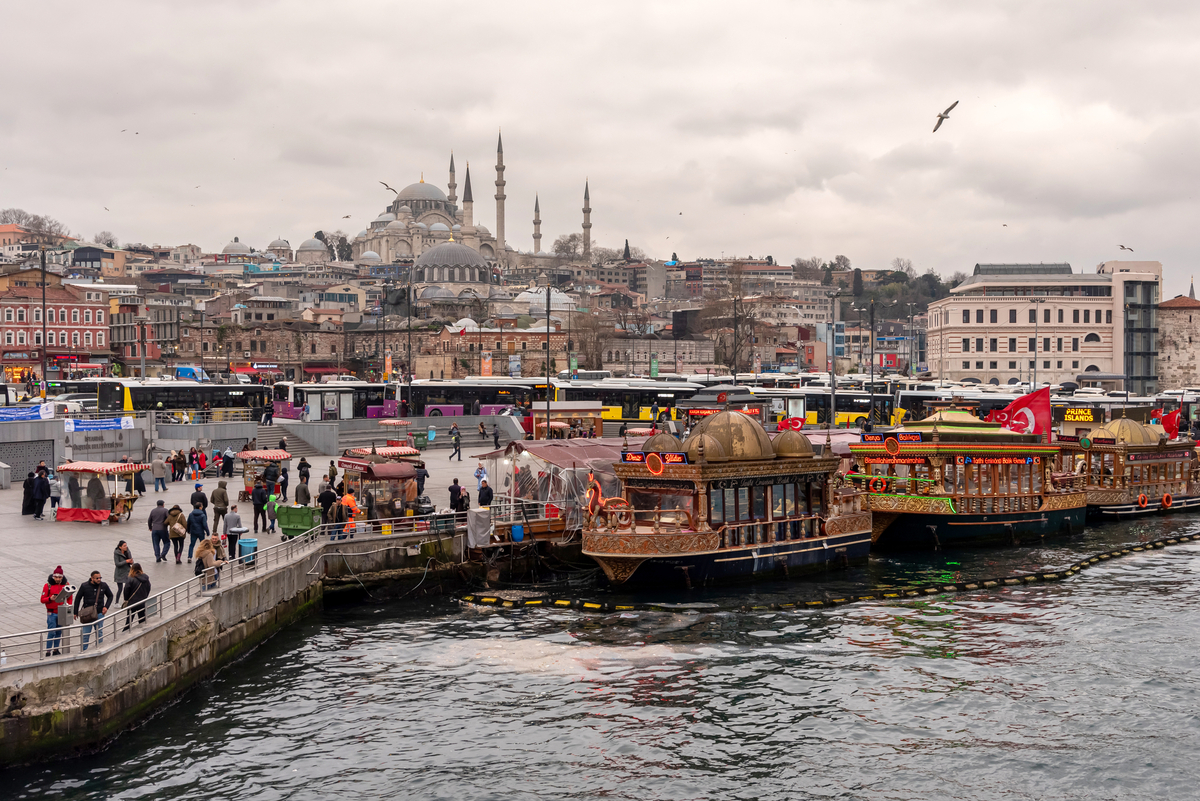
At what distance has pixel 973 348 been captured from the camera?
83.0 meters

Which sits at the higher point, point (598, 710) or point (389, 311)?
point (389, 311)

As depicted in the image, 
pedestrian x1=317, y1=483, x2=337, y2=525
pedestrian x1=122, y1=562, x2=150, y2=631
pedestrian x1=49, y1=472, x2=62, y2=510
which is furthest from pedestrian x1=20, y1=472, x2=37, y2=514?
pedestrian x1=122, y1=562, x2=150, y2=631

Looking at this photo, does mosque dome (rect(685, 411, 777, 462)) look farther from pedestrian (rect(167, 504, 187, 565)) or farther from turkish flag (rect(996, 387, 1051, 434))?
turkish flag (rect(996, 387, 1051, 434))

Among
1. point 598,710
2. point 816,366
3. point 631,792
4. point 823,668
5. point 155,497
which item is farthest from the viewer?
point 816,366

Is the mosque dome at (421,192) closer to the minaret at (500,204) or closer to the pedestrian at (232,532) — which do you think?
the minaret at (500,204)

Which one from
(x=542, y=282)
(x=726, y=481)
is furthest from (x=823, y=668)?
(x=542, y=282)

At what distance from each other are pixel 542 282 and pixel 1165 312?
309 feet

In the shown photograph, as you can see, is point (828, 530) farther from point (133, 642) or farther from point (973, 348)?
point (973, 348)

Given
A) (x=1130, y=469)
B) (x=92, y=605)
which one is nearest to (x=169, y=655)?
(x=92, y=605)

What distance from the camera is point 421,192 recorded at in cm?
17212

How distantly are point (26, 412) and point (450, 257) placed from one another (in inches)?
4150

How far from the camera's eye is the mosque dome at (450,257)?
133 meters

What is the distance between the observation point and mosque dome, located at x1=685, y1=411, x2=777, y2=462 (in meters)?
21.1

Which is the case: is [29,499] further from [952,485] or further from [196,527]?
[952,485]
